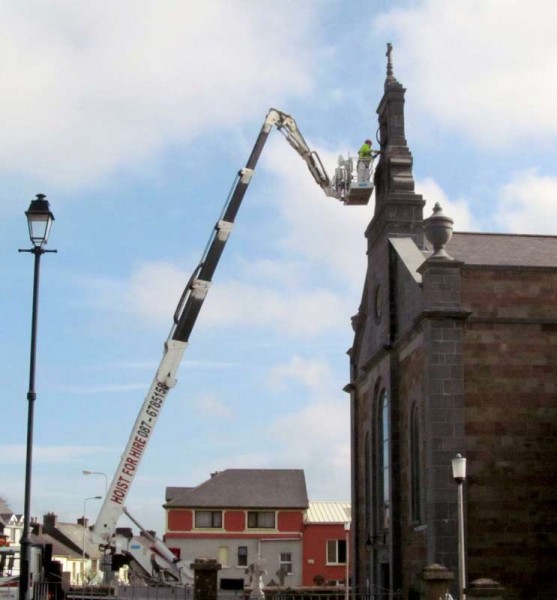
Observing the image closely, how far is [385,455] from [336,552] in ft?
129

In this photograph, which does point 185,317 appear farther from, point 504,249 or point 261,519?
point 261,519

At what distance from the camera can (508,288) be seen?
29016 mm

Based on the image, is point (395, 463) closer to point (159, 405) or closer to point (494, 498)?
point (494, 498)

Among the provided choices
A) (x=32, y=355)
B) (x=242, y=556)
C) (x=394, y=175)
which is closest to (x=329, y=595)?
(x=394, y=175)

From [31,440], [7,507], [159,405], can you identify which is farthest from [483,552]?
[7,507]

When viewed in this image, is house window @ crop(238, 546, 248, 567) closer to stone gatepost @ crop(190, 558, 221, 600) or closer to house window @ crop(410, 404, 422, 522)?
house window @ crop(410, 404, 422, 522)

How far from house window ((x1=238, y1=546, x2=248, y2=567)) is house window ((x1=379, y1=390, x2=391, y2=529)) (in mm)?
39908

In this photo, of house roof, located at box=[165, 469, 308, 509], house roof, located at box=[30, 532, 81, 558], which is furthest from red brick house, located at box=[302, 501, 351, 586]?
house roof, located at box=[30, 532, 81, 558]

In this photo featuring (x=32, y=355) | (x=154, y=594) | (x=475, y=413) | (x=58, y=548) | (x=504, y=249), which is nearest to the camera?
(x=32, y=355)

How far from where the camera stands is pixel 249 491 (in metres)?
75.7

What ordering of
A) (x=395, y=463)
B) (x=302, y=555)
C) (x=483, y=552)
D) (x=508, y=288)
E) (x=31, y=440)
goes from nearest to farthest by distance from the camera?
(x=31, y=440) → (x=483, y=552) → (x=508, y=288) → (x=395, y=463) → (x=302, y=555)

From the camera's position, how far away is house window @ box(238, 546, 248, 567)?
72.5 m

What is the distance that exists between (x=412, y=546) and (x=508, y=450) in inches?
172

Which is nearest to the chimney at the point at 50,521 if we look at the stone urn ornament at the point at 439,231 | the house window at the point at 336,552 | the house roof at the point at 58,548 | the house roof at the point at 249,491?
the house roof at the point at 58,548
